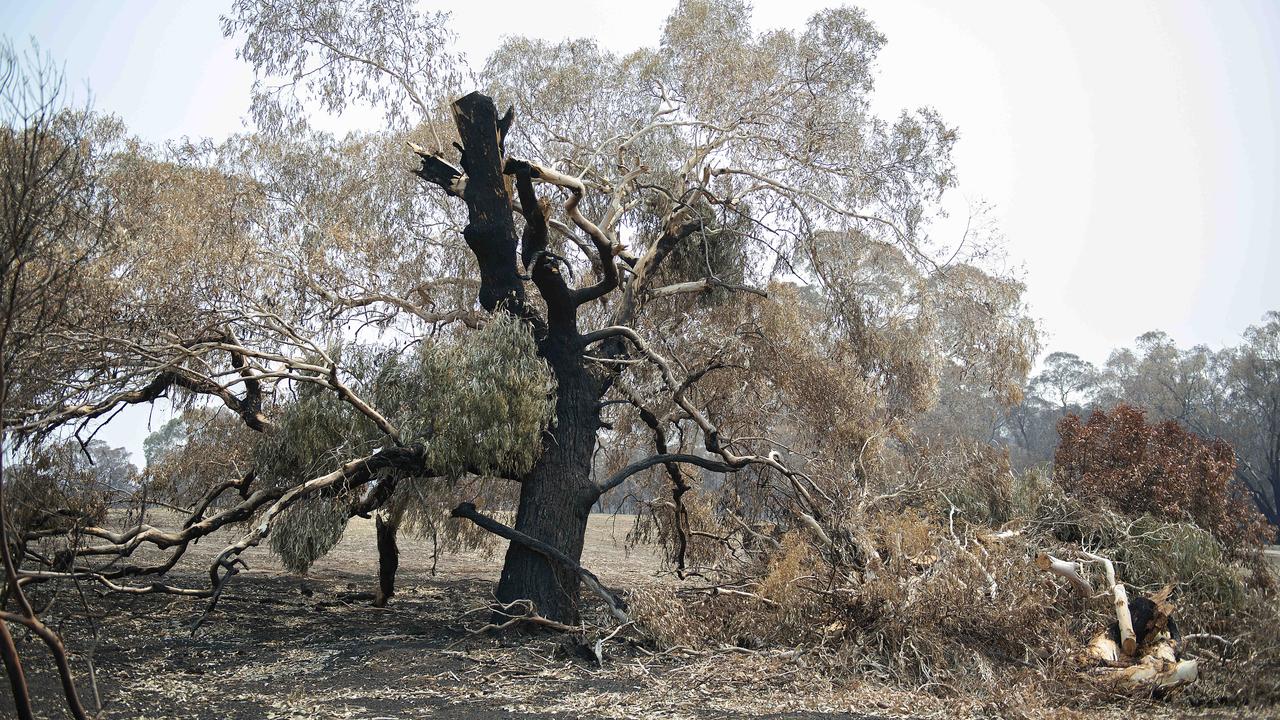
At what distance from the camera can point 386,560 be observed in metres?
9.95

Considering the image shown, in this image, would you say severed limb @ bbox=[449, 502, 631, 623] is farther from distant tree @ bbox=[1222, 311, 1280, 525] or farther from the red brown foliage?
distant tree @ bbox=[1222, 311, 1280, 525]

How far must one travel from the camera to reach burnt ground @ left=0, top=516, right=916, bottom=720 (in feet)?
19.1

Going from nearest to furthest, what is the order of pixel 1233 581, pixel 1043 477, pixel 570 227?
1. pixel 1233 581
2. pixel 1043 477
3. pixel 570 227

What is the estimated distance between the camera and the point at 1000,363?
10930 mm

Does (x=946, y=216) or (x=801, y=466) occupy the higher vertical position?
(x=946, y=216)

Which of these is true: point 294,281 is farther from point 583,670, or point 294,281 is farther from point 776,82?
point 776,82

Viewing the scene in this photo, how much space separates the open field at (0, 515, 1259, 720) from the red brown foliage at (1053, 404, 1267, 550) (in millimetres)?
5260

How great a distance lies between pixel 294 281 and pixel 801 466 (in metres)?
5.69

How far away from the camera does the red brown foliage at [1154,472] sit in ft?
35.1

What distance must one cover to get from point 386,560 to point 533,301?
3.27 metres

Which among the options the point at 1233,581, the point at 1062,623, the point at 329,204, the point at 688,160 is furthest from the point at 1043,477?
the point at 329,204

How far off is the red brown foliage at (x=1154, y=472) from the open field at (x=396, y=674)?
207 inches

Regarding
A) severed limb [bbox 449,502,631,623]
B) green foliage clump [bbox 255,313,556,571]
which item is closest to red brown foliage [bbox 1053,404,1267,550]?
severed limb [bbox 449,502,631,623]

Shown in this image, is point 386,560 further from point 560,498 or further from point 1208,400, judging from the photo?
point 1208,400
